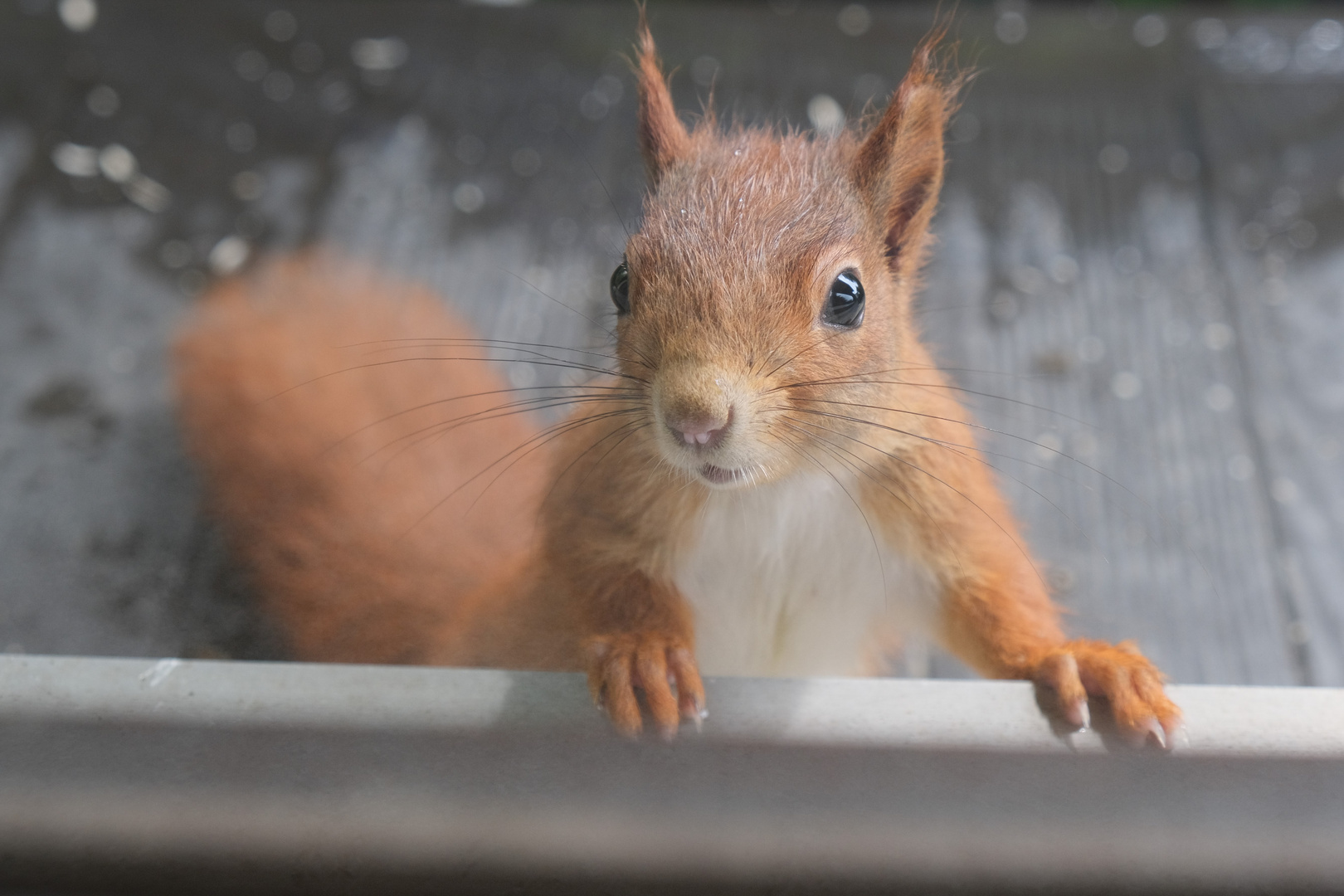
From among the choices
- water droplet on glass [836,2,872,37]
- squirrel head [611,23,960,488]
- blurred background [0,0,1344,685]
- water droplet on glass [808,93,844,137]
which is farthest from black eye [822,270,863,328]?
water droplet on glass [836,2,872,37]

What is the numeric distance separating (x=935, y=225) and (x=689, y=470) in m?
0.92

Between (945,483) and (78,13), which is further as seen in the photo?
(78,13)

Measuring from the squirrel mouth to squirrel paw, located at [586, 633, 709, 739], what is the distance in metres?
0.15

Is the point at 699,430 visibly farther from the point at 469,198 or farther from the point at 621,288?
the point at 469,198

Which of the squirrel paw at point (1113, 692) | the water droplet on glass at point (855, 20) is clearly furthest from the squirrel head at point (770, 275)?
the water droplet on glass at point (855, 20)

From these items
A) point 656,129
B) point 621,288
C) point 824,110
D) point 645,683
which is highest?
point 824,110

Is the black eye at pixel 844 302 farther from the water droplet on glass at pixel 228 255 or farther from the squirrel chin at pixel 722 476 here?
the water droplet on glass at pixel 228 255

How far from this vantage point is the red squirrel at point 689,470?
819 mm

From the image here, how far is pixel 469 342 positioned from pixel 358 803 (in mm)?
615

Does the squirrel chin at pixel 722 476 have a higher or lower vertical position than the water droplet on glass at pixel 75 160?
lower

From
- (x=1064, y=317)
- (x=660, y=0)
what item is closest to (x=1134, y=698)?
(x=1064, y=317)

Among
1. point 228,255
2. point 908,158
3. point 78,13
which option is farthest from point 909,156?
point 78,13

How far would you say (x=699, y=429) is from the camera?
2.47 feet

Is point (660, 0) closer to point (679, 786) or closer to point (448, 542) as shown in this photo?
point (448, 542)
